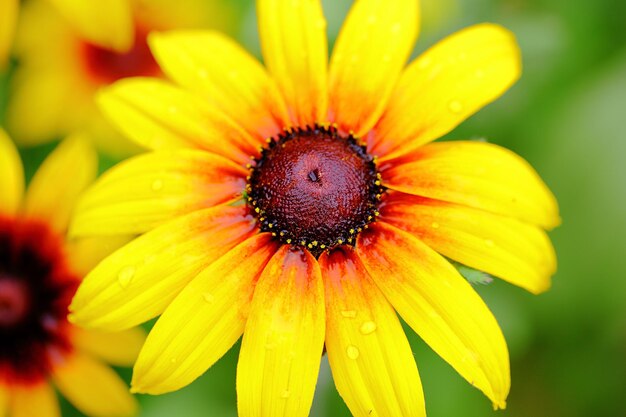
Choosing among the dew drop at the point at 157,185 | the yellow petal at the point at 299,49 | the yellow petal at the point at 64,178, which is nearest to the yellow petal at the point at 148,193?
the dew drop at the point at 157,185

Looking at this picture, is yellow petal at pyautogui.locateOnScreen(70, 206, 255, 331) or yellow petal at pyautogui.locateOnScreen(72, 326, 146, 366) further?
yellow petal at pyautogui.locateOnScreen(72, 326, 146, 366)

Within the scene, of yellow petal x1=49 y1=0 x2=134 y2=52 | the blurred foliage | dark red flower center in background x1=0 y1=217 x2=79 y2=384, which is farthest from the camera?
the blurred foliage

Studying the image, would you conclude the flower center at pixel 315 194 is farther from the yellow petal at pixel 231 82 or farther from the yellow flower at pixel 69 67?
the yellow flower at pixel 69 67

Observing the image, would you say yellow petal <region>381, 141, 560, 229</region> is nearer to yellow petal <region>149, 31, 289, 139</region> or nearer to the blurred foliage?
yellow petal <region>149, 31, 289, 139</region>

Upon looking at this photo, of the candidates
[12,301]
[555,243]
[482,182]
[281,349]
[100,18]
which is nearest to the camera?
[281,349]

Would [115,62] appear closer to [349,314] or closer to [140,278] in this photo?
[140,278]

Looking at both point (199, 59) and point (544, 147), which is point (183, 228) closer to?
point (199, 59)

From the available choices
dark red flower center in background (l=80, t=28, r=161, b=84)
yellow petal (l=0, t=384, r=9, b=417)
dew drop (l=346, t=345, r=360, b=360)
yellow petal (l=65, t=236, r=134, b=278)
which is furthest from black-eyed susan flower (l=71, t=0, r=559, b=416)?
dark red flower center in background (l=80, t=28, r=161, b=84)

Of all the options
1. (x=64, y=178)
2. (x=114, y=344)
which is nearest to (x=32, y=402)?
(x=114, y=344)
